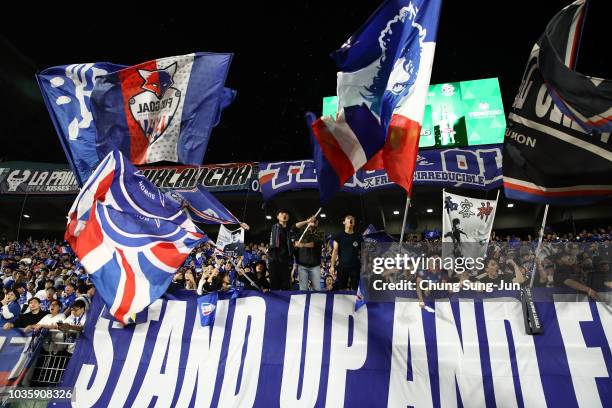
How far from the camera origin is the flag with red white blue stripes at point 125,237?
494cm

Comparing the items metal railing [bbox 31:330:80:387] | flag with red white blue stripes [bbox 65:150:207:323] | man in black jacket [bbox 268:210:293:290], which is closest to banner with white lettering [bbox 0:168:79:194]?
metal railing [bbox 31:330:80:387]

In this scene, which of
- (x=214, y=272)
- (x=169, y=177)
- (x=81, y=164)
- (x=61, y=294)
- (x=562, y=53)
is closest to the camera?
(x=562, y=53)

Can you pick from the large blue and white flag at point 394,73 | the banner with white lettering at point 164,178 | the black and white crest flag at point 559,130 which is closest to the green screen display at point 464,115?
the banner with white lettering at point 164,178

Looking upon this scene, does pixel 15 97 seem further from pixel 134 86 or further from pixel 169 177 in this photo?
pixel 134 86

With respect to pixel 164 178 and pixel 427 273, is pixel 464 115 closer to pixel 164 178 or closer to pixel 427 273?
pixel 164 178

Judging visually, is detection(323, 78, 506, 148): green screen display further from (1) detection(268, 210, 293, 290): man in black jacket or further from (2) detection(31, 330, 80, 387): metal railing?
(2) detection(31, 330, 80, 387): metal railing

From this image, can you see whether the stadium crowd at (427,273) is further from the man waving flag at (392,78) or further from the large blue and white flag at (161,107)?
the large blue and white flag at (161,107)

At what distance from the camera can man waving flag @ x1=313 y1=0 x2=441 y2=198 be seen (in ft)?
14.0

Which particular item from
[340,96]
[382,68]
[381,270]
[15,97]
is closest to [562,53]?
[382,68]

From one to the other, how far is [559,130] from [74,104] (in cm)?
646

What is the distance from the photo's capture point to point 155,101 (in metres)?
6.11

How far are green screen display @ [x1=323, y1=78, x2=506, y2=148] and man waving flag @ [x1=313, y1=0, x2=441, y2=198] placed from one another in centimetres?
1791

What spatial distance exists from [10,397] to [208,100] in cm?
448

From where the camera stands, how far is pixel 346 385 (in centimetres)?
443
